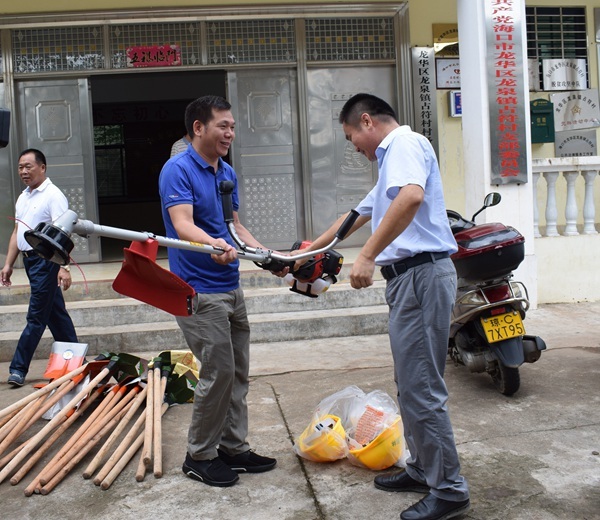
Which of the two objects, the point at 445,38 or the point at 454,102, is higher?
the point at 445,38

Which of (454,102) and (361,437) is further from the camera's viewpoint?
(454,102)

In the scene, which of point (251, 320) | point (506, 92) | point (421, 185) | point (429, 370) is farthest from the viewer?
point (506, 92)

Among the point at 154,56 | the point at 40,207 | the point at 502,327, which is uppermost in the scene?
the point at 154,56

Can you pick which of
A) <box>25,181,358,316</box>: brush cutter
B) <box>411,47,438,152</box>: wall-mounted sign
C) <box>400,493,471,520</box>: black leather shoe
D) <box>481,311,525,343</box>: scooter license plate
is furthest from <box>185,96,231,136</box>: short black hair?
<box>411,47,438,152</box>: wall-mounted sign

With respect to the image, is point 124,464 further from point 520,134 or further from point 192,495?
point 520,134

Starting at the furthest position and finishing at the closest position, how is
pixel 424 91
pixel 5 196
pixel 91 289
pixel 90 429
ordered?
1. pixel 424 91
2. pixel 5 196
3. pixel 91 289
4. pixel 90 429

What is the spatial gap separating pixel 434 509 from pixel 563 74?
757 cm

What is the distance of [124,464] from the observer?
11.7 ft

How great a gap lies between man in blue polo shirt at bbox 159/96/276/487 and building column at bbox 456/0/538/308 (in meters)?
4.13

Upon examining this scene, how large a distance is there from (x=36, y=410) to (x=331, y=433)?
1771mm

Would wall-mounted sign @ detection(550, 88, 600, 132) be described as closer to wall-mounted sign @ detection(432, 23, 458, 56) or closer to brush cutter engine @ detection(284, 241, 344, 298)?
wall-mounted sign @ detection(432, 23, 458, 56)

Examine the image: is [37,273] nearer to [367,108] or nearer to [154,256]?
[154,256]

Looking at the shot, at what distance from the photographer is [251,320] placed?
21.3ft

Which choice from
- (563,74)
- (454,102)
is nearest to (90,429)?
(454,102)
